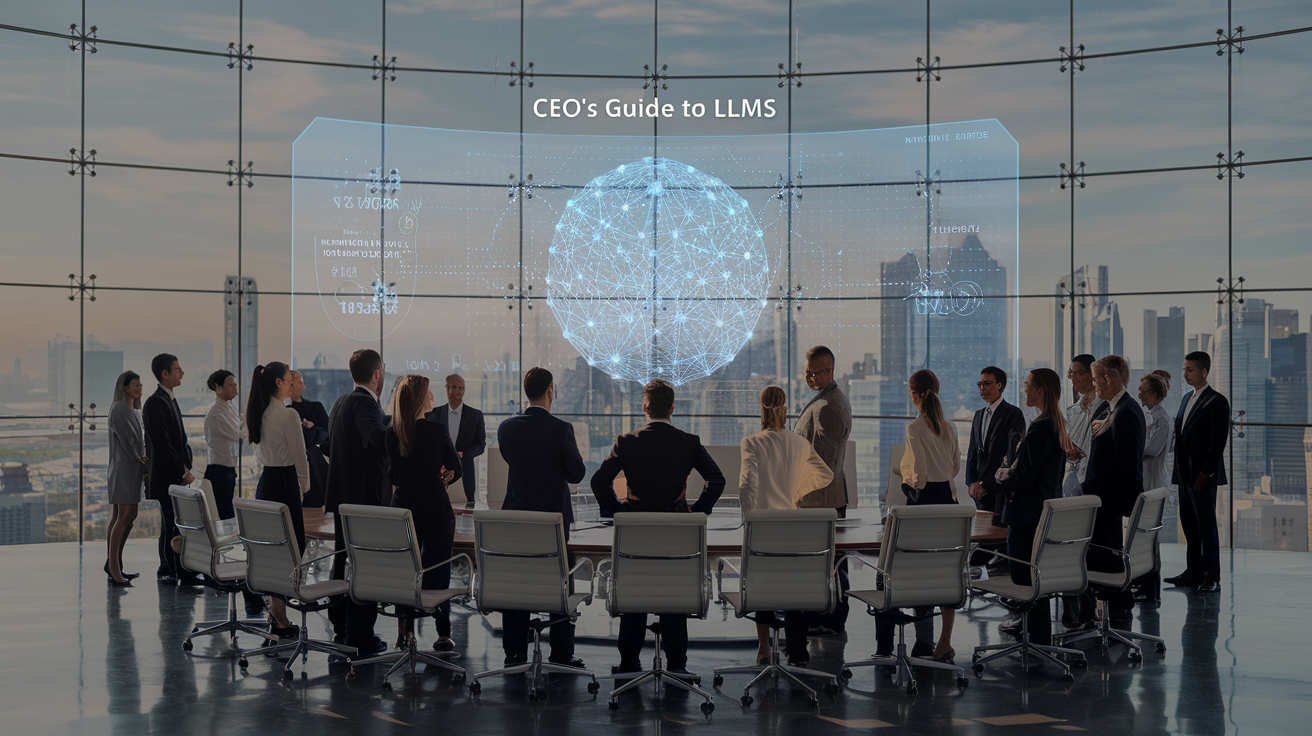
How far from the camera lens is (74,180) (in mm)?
8555

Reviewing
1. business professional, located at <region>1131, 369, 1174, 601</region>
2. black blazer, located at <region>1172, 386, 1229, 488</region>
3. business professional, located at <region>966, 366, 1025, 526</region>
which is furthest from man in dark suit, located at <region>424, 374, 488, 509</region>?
black blazer, located at <region>1172, 386, 1229, 488</region>

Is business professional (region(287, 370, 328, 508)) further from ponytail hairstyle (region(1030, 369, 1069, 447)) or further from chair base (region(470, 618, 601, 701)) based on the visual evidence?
ponytail hairstyle (region(1030, 369, 1069, 447))

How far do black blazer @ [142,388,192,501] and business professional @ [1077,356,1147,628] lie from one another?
19.3 ft

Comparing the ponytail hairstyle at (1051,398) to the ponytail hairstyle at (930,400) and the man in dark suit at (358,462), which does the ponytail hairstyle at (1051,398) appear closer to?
the ponytail hairstyle at (930,400)

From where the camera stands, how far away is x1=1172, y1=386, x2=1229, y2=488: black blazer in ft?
22.0

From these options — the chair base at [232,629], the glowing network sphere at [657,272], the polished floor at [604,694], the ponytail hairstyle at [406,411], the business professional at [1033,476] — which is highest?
the glowing network sphere at [657,272]

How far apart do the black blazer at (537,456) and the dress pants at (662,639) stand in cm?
55

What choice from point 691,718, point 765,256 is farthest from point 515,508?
point 765,256

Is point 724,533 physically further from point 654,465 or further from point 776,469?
point 654,465

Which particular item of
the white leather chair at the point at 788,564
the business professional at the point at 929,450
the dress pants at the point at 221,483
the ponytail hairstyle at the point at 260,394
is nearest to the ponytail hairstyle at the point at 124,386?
the dress pants at the point at 221,483

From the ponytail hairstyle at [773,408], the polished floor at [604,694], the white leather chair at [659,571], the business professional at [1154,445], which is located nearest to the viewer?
the polished floor at [604,694]

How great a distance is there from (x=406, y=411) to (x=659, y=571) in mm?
1489

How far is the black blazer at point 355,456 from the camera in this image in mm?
4980

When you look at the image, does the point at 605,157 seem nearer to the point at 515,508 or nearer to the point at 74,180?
the point at 74,180
